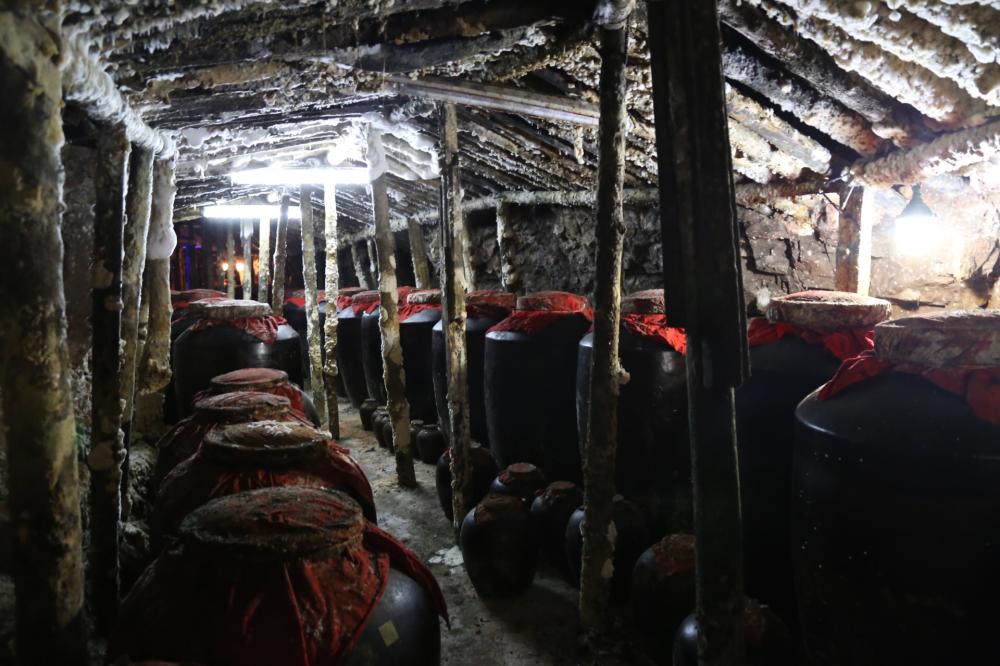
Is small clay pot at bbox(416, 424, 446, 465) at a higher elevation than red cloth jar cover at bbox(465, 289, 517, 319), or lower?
lower

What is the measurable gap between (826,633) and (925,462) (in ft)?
2.79

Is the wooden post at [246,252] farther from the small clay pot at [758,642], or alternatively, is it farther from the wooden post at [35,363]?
the small clay pot at [758,642]

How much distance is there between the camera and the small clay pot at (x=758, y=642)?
2.69m

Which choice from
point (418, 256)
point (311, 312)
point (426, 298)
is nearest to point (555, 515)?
point (426, 298)

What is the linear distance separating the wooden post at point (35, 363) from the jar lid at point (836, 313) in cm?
360

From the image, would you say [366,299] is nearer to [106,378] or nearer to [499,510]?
[499,510]

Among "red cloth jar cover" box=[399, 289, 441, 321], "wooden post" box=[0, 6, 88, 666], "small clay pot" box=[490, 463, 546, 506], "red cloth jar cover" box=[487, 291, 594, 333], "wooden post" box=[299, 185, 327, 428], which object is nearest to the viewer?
"wooden post" box=[0, 6, 88, 666]

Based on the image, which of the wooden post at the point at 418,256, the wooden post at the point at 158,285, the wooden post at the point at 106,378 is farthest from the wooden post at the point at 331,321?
the wooden post at the point at 106,378

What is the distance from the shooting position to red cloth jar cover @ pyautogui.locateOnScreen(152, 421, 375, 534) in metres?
2.77

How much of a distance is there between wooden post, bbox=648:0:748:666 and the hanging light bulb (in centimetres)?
326

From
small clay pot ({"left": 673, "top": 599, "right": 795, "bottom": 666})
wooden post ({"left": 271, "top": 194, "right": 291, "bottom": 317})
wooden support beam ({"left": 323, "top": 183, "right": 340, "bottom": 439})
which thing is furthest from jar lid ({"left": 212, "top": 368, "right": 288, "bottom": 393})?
wooden post ({"left": 271, "top": 194, "right": 291, "bottom": 317})

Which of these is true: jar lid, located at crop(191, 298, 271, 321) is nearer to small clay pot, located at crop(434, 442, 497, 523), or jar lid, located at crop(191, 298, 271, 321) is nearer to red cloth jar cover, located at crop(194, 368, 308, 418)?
red cloth jar cover, located at crop(194, 368, 308, 418)

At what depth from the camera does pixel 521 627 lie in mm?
3791

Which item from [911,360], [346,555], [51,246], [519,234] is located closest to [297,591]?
[346,555]
